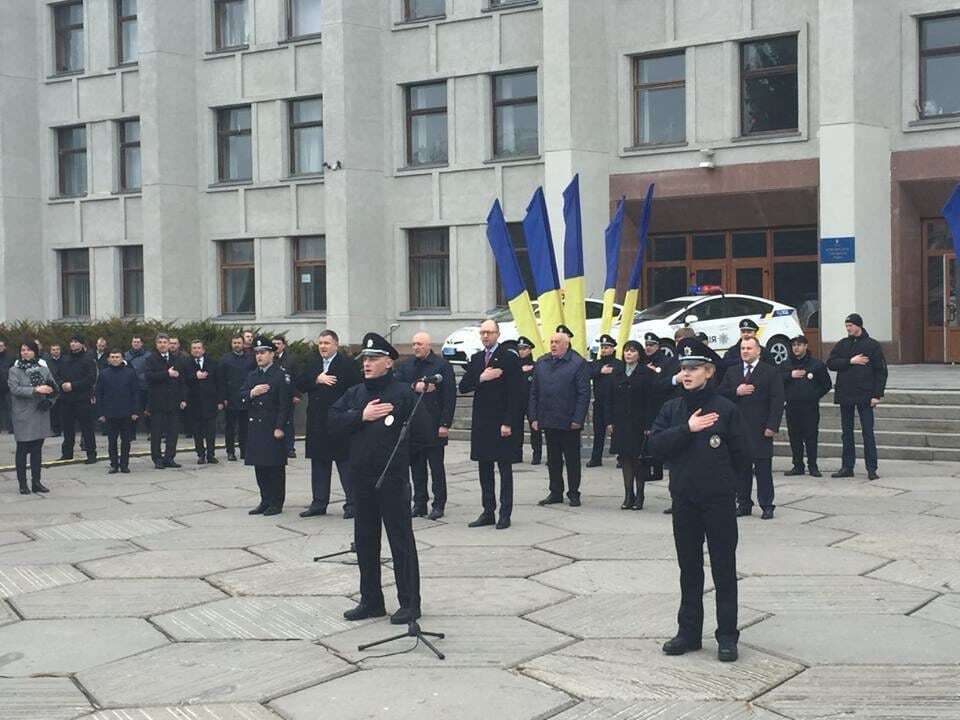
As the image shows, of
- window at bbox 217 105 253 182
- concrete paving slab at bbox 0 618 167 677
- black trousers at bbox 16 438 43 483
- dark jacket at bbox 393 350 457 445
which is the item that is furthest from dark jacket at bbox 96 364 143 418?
window at bbox 217 105 253 182

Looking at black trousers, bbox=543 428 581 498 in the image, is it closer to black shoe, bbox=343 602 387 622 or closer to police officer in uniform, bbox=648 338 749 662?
black shoe, bbox=343 602 387 622

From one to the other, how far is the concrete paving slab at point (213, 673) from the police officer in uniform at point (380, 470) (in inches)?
29.5

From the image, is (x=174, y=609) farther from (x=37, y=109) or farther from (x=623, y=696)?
(x=37, y=109)

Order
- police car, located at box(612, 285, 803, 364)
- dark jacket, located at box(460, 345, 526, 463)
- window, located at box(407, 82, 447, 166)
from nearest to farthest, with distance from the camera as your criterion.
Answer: dark jacket, located at box(460, 345, 526, 463)
police car, located at box(612, 285, 803, 364)
window, located at box(407, 82, 447, 166)

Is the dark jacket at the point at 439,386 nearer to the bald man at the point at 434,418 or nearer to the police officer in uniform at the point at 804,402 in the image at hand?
the bald man at the point at 434,418

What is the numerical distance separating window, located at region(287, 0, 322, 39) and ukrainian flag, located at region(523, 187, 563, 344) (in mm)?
16447

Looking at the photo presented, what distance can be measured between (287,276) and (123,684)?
27020 mm

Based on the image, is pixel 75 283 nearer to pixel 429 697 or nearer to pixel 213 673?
pixel 213 673

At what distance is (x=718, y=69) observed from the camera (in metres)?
28.1

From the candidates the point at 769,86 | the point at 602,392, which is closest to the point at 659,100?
the point at 769,86

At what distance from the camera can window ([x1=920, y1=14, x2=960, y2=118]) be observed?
26.2 meters

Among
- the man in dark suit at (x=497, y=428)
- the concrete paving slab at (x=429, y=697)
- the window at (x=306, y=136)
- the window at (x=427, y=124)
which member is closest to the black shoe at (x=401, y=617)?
the concrete paving slab at (x=429, y=697)

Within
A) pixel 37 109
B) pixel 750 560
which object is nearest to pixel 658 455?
pixel 750 560

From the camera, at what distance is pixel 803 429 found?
52.8 ft
